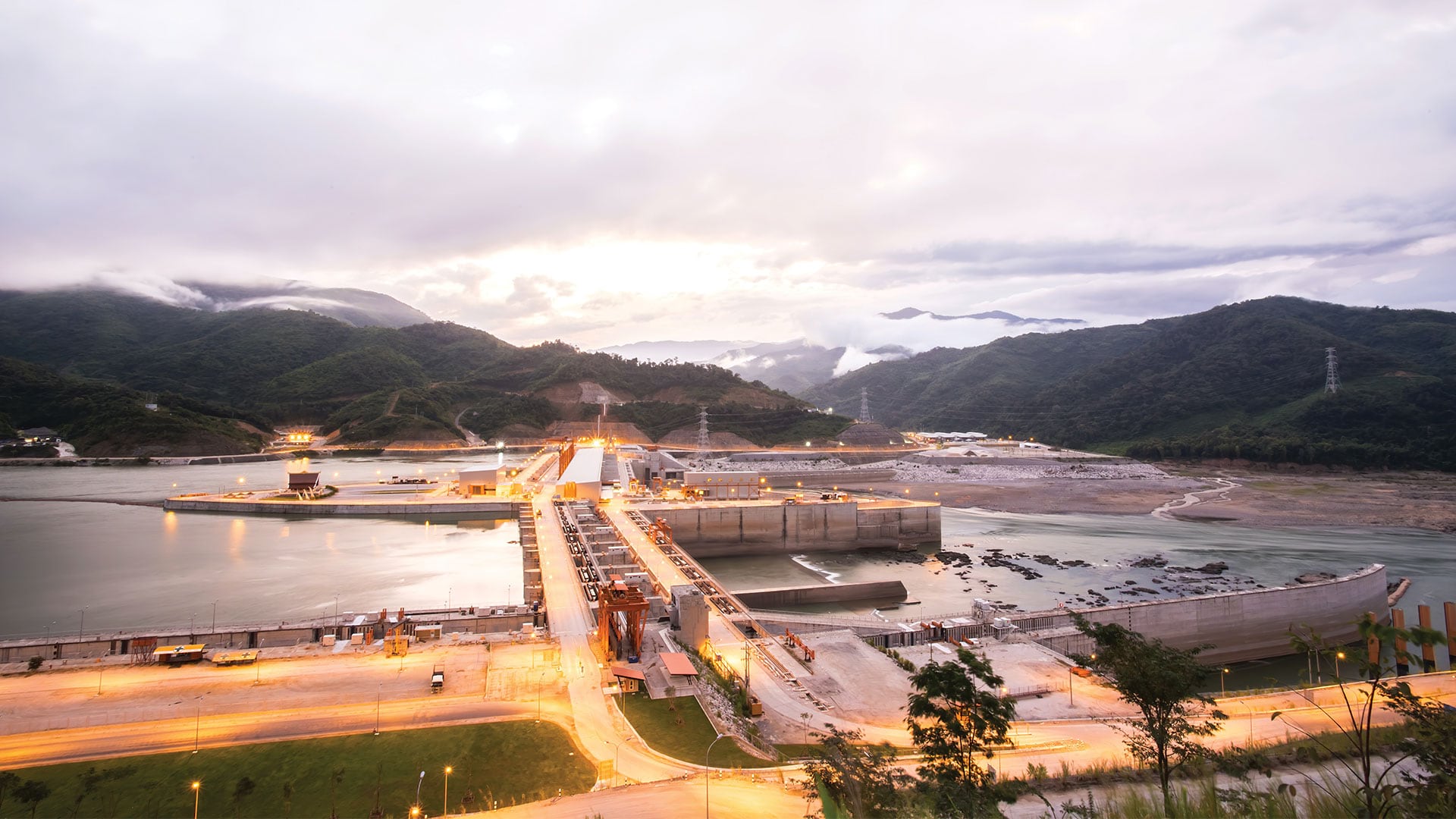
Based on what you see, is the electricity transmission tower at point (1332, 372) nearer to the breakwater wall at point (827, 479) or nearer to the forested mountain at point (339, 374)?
the breakwater wall at point (827, 479)

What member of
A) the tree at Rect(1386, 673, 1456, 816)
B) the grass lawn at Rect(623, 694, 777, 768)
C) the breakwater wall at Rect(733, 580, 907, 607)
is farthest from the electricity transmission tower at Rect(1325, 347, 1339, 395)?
the grass lawn at Rect(623, 694, 777, 768)

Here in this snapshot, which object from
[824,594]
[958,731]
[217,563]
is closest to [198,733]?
[958,731]

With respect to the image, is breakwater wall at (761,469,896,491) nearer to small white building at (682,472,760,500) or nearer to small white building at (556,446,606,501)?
small white building at (682,472,760,500)

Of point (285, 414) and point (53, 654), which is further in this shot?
point (285, 414)

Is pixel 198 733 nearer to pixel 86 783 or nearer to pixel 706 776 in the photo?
pixel 86 783

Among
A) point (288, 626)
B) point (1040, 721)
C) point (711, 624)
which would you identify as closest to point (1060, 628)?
point (1040, 721)

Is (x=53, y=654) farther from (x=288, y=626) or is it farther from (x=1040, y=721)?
(x=1040, y=721)
